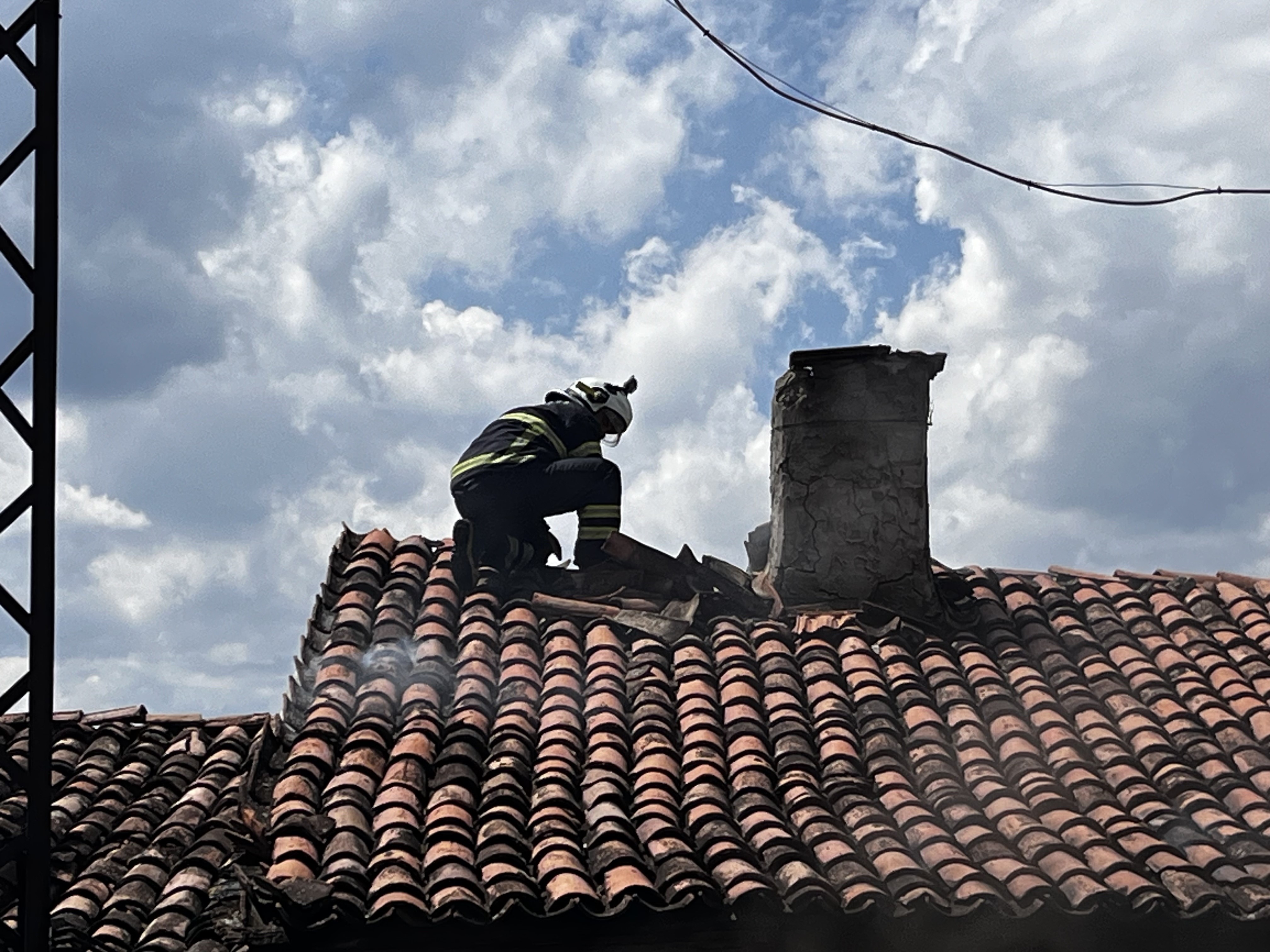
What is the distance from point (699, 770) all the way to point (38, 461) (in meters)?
3.80

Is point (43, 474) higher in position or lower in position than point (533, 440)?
lower

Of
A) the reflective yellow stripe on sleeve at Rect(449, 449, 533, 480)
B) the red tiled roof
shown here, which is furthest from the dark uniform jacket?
the red tiled roof

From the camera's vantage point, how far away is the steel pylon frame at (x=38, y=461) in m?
5.99

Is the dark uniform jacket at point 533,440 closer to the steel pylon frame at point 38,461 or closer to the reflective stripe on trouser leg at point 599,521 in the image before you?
the reflective stripe on trouser leg at point 599,521

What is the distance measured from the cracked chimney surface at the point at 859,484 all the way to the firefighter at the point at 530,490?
1.38 meters

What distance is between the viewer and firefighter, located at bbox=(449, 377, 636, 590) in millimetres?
10812

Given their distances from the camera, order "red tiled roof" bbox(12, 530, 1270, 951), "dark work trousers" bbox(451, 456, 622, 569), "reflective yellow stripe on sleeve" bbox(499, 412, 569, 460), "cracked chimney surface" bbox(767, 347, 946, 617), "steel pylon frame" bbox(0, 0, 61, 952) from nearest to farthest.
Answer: "steel pylon frame" bbox(0, 0, 61, 952)
"red tiled roof" bbox(12, 530, 1270, 951)
"cracked chimney surface" bbox(767, 347, 946, 617)
"dark work trousers" bbox(451, 456, 622, 569)
"reflective yellow stripe on sleeve" bbox(499, 412, 569, 460)

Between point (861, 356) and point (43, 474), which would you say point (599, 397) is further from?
point (43, 474)

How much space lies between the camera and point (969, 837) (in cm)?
764

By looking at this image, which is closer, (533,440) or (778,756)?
(778,756)

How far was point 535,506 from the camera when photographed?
35.8ft

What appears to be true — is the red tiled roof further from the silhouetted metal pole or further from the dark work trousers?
the silhouetted metal pole

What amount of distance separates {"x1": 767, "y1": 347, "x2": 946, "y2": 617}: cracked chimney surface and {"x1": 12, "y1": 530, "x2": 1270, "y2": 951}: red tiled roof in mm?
319

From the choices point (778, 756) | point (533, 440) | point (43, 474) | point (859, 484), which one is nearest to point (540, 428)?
point (533, 440)
